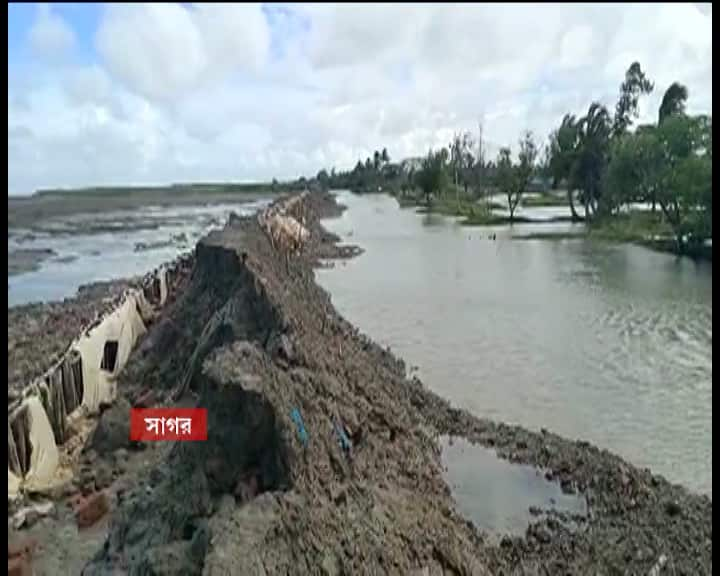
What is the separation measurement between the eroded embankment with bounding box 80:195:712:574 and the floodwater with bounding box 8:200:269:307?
2049cm

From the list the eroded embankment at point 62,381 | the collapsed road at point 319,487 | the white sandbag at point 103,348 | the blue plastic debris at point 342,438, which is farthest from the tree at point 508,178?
the blue plastic debris at point 342,438

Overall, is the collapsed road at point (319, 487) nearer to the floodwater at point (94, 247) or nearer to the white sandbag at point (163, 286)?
the white sandbag at point (163, 286)

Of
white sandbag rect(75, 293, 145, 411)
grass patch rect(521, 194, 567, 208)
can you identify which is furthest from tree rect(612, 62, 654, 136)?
white sandbag rect(75, 293, 145, 411)

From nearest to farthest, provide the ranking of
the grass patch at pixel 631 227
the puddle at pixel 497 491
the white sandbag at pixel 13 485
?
1. the puddle at pixel 497 491
2. the white sandbag at pixel 13 485
3. the grass patch at pixel 631 227

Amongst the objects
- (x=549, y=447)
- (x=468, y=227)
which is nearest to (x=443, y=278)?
(x=549, y=447)

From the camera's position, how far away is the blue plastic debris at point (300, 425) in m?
7.67

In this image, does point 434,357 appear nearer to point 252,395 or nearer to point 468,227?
point 252,395

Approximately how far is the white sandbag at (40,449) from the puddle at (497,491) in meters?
5.50

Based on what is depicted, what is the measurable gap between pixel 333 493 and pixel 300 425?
78 cm

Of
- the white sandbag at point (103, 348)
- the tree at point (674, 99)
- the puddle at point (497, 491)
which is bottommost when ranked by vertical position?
the puddle at point (497, 491)

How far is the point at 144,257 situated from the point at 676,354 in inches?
1218

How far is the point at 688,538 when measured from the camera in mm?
8672

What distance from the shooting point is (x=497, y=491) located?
34.1 feet

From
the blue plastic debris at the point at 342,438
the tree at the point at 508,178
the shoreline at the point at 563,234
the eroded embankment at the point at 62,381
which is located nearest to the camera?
the blue plastic debris at the point at 342,438
